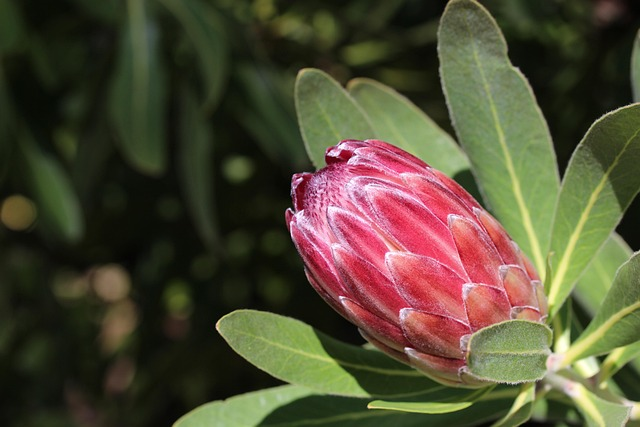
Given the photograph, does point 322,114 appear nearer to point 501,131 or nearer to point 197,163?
point 501,131


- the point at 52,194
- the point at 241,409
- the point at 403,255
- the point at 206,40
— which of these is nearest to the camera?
the point at 403,255

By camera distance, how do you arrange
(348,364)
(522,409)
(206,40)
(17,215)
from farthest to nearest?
(17,215), (206,40), (348,364), (522,409)

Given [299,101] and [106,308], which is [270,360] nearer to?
[299,101]

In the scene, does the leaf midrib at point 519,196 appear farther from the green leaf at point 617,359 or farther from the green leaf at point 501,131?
the green leaf at point 617,359

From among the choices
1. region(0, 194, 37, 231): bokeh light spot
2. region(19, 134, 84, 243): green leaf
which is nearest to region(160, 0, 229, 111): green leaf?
region(19, 134, 84, 243): green leaf

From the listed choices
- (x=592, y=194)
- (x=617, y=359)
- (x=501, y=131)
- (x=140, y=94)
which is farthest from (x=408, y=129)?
(x=140, y=94)

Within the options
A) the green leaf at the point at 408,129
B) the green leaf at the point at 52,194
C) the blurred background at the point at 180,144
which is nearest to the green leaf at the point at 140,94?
the blurred background at the point at 180,144
